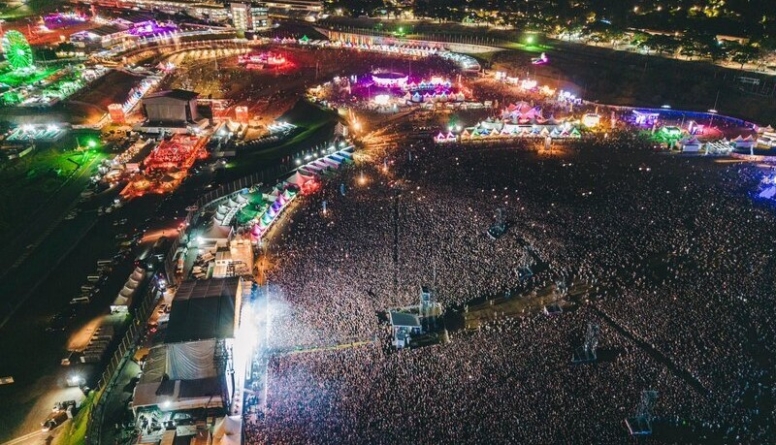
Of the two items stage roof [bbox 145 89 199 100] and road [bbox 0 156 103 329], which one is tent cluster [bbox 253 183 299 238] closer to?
road [bbox 0 156 103 329]

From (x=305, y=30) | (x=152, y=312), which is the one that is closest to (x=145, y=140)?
(x=152, y=312)

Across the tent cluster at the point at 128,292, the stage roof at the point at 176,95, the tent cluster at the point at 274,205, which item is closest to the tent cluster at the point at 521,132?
the tent cluster at the point at 274,205

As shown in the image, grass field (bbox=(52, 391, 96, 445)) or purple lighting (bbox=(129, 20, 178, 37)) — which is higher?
purple lighting (bbox=(129, 20, 178, 37))

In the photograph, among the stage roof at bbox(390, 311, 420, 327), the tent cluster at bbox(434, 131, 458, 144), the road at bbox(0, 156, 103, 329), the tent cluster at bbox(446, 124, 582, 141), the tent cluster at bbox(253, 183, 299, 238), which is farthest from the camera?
the tent cluster at bbox(446, 124, 582, 141)

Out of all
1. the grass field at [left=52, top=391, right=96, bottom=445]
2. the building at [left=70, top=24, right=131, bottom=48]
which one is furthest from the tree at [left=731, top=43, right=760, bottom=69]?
the building at [left=70, top=24, right=131, bottom=48]

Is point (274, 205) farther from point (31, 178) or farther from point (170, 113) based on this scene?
point (170, 113)

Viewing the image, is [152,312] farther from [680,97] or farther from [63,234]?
[680,97]

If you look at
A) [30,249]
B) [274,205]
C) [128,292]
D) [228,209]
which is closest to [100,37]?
[30,249]

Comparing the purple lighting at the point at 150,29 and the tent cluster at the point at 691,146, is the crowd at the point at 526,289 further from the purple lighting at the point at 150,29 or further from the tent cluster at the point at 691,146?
the purple lighting at the point at 150,29
